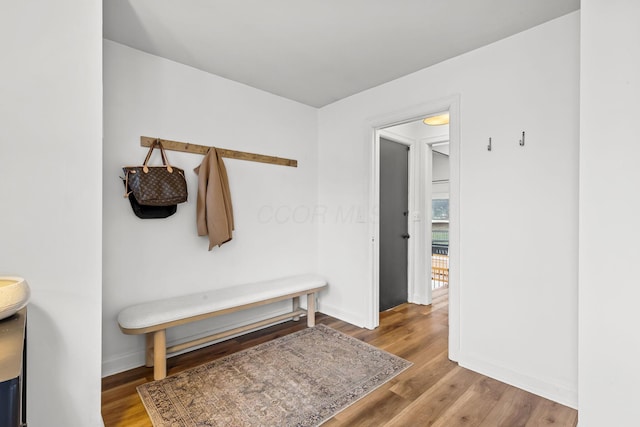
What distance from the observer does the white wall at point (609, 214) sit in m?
1.34

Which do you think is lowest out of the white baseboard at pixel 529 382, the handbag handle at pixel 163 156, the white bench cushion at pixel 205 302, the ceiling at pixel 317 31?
the white baseboard at pixel 529 382

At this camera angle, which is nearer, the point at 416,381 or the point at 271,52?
the point at 416,381

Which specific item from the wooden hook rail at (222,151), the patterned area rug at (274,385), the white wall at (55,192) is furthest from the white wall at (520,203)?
the white wall at (55,192)

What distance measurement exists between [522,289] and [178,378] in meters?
2.55

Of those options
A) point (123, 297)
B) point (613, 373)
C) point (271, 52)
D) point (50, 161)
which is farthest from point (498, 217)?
point (123, 297)

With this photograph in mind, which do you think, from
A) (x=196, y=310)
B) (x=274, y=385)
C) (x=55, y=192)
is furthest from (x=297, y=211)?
(x=55, y=192)

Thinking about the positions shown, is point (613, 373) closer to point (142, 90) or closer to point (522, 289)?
point (522, 289)

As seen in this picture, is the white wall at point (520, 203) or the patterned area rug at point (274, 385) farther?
the white wall at point (520, 203)

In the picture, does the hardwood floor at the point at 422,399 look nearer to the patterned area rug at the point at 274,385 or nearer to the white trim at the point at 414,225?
the patterned area rug at the point at 274,385

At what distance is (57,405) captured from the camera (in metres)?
1.51

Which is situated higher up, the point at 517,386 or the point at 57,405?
the point at 57,405

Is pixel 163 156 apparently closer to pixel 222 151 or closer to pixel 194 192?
pixel 194 192

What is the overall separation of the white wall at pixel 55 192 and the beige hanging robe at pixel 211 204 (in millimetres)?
1019

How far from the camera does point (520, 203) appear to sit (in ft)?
7.00
